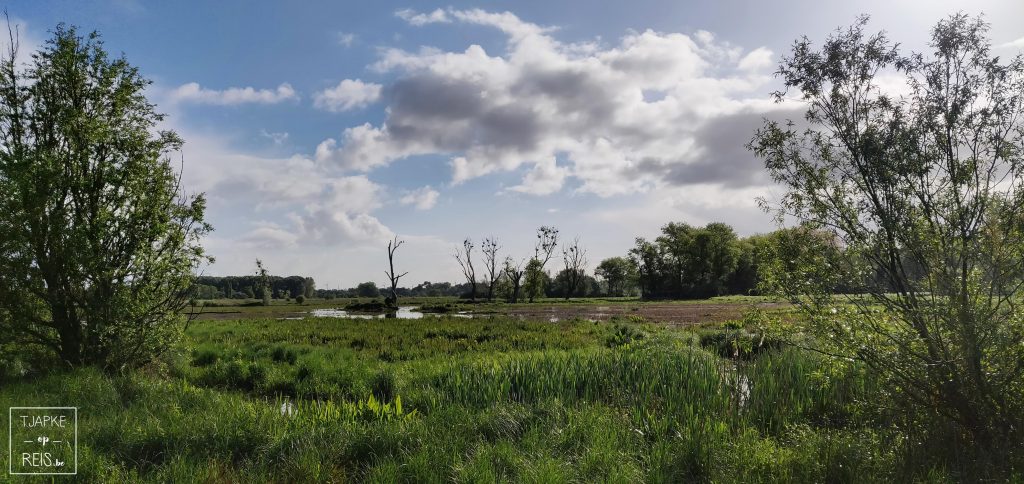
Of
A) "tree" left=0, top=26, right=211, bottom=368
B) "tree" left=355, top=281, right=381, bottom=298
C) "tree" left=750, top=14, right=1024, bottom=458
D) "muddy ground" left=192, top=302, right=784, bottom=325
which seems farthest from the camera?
"tree" left=355, top=281, right=381, bottom=298

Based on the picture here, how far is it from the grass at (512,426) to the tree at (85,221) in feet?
4.13

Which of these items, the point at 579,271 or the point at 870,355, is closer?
the point at 870,355

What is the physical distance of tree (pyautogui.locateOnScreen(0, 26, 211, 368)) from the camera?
10.7 metres

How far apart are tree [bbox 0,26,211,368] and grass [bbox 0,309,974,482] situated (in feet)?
4.13

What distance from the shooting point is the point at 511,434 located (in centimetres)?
732

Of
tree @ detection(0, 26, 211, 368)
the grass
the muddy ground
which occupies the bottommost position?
the muddy ground

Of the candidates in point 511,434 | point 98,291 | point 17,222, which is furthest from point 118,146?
point 511,434

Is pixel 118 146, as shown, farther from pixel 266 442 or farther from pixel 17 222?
pixel 266 442

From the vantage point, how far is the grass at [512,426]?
616 cm

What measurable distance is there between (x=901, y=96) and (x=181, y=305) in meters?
15.4

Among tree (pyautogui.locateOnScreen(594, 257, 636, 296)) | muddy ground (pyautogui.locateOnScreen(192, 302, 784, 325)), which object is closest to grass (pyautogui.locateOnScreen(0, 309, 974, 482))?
muddy ground (pyautogui.locateOnScreen(192, 302, 784, 325))

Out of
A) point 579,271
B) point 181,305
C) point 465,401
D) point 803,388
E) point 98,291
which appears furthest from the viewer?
point 579,271

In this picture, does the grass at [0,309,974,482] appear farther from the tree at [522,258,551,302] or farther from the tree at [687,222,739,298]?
the tree at [687,222,739,298]

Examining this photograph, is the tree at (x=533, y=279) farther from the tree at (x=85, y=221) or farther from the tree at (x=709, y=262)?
the tree at (x=85, y=221)
